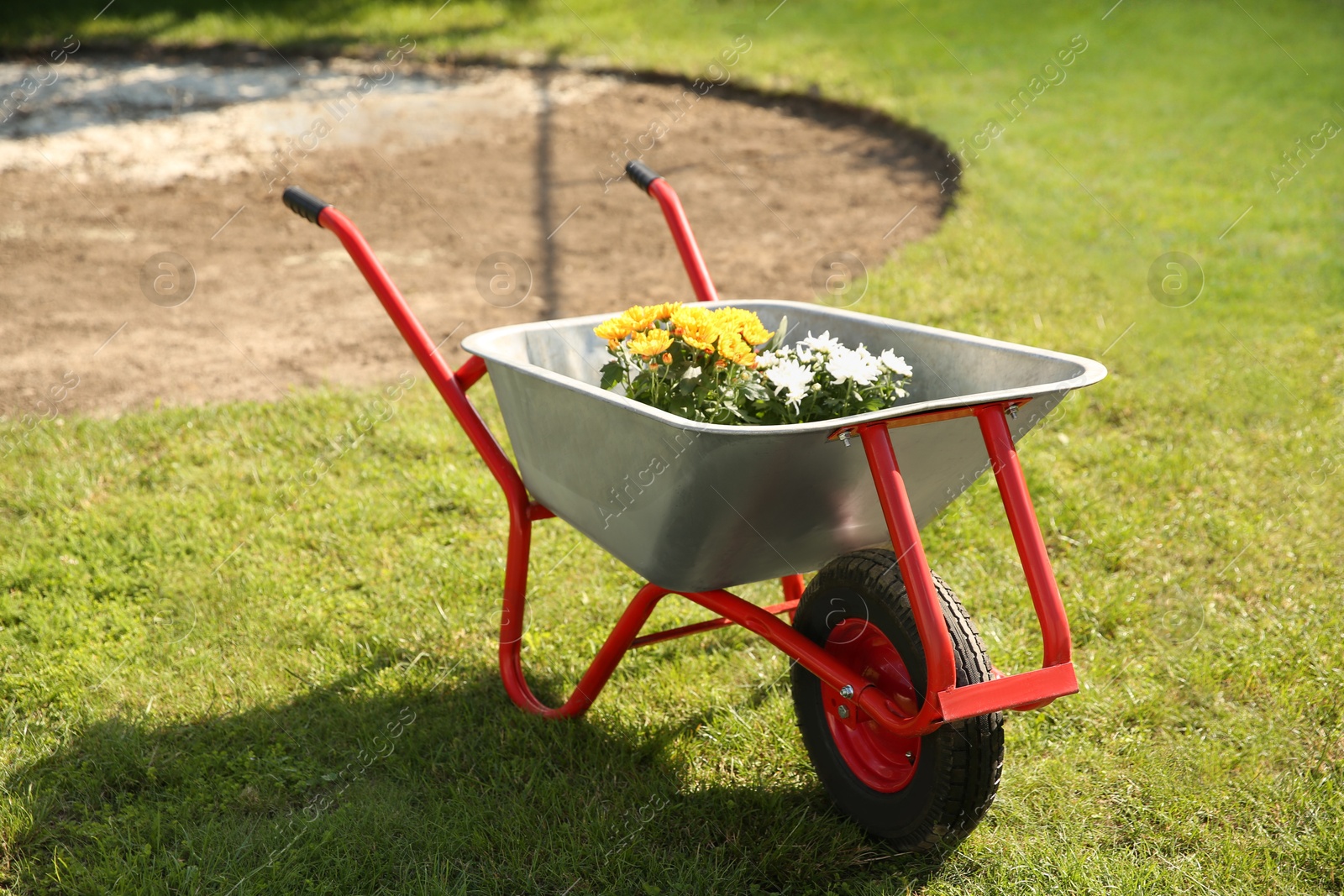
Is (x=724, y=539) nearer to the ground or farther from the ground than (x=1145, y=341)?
farther from the ground

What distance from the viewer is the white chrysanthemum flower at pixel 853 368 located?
1.91m

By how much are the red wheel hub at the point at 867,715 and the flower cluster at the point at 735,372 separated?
42 cm

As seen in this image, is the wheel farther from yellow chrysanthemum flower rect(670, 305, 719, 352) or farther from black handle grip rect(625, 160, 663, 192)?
black handle grip rect(625, 160, 663, 192)

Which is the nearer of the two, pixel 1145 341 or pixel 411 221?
pixel 1145 341

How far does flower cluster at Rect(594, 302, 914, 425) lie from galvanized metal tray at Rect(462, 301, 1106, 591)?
9 cm

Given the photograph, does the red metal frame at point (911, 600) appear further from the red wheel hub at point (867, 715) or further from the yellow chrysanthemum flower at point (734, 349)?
the yellow chrysanthemum flower at point (734, 349)

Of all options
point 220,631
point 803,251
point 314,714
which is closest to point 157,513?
point 220,631

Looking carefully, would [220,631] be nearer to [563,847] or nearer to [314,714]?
[314,714]

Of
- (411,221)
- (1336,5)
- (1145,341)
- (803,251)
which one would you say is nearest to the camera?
(1145,341)

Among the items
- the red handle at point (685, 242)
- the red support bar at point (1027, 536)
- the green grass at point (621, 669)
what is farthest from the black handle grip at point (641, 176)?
the red support bar at point (1027, 536)

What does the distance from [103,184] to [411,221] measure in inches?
76.9

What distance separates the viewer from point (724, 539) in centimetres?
181

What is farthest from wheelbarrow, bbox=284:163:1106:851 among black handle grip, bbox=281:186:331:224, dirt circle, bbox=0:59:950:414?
dirt circle, bbox=0:59:950:414

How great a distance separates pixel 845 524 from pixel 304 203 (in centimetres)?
148
